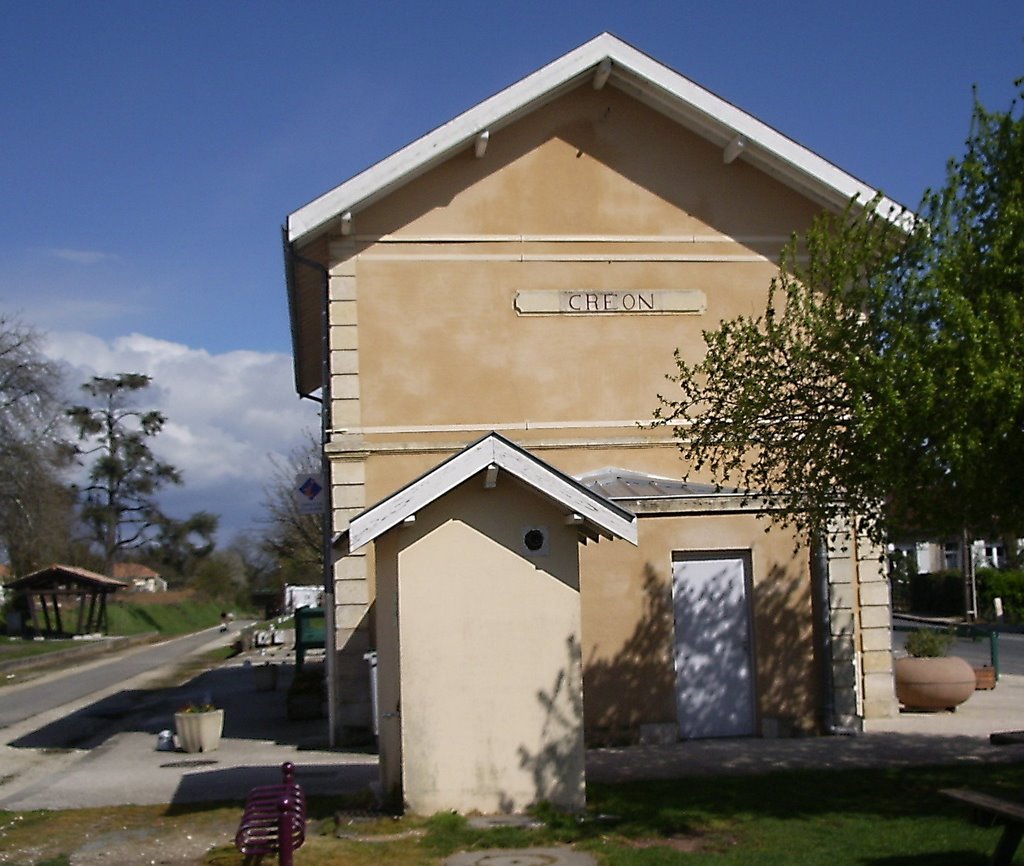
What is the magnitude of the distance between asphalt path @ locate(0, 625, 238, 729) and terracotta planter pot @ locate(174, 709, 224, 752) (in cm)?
702

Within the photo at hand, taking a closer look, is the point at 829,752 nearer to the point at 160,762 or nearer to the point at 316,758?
the point at 316,758

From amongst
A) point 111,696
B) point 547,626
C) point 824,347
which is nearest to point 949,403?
point 824,347

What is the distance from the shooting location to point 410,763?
1046 centimetres

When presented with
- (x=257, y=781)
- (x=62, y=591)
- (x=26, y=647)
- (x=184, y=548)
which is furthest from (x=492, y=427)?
(x=184, y=548)

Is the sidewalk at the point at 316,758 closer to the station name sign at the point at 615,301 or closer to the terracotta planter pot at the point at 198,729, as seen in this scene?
the terracotta planter pot at the point at 198,729

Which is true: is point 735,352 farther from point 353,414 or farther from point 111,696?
point 111,696

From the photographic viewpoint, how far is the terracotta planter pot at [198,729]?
15.8 m

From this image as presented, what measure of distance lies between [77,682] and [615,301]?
847 inches

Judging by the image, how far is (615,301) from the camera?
53.6 ft

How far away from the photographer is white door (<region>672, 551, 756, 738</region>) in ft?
50.9

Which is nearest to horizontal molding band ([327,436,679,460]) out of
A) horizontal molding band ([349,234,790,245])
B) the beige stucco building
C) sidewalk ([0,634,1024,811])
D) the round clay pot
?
the beige stucco building

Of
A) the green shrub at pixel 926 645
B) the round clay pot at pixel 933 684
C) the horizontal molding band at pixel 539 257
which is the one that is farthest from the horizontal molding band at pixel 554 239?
the green shrub at pixel 926 645

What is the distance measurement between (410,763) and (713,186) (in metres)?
9.26

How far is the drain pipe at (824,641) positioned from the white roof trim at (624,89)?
176 inches
